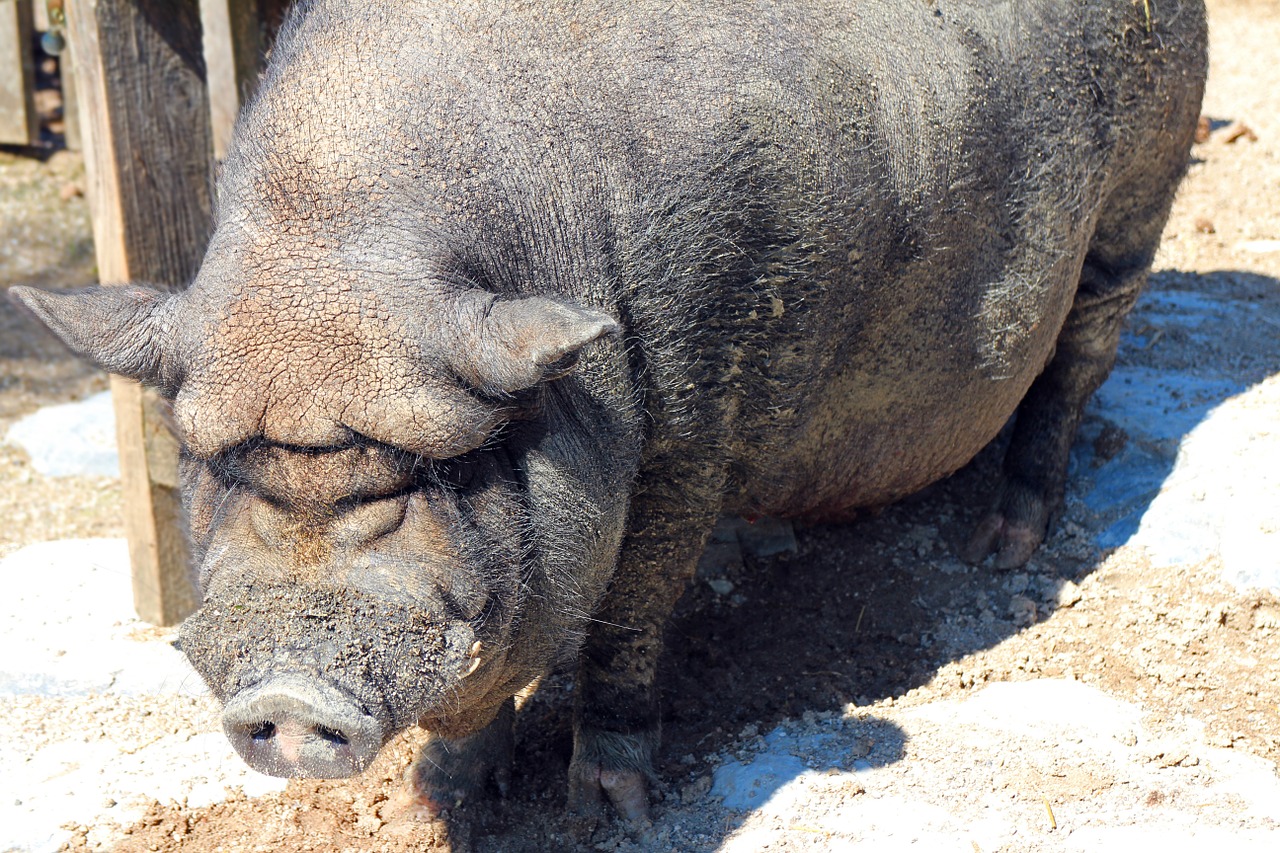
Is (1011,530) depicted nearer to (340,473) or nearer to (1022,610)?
(1022,610)

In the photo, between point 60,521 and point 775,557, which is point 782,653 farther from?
point 60,521

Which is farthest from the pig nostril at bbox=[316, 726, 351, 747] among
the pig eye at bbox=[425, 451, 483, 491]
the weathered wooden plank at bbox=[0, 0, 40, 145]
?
the weathered wooden plank at bbox=[0, 0, 40, 145]

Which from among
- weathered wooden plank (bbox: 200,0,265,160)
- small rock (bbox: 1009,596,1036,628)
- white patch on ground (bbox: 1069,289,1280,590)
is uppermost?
weathered wooden plank (bbox: 200,0,265,160)

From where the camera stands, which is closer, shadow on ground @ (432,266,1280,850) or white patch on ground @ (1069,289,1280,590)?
shadow on ground @ (432,266,1280,850)

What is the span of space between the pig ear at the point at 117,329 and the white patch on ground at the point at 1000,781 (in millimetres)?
1861

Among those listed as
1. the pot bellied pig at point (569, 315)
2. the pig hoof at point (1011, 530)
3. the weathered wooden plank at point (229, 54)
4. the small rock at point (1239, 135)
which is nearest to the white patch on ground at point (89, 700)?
the pot bellied pig at point (569, 315)

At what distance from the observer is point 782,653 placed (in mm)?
4375

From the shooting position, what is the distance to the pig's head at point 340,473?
2.52m

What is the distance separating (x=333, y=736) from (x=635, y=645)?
129 cm

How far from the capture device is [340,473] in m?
2.57

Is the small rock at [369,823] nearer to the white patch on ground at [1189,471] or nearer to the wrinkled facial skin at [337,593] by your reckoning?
the wrinkled facial skin at [337,593]

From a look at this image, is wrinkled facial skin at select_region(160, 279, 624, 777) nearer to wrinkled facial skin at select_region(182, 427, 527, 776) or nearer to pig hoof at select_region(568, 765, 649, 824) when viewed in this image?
wrinkled facial skin at select_region(182, 427, 527, 776)

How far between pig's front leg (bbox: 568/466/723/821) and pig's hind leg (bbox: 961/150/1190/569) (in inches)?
66.0

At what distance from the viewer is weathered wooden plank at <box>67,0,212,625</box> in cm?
416
